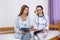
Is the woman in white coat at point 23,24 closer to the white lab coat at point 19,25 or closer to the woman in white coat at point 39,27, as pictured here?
the white lab coat at point 19,25

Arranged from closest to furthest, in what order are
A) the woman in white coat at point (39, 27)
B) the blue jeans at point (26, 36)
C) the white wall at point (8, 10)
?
1. the blue jeans at point (26, 36)
2. the woman in white coat at point (39, 27)
3. the white wall at point (8, 10)

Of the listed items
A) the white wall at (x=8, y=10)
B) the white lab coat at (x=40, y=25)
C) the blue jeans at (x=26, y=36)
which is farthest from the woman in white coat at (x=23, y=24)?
the white wall at (x=8, y=10)

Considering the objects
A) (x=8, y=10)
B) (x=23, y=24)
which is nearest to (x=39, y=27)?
(x=23, y=24)

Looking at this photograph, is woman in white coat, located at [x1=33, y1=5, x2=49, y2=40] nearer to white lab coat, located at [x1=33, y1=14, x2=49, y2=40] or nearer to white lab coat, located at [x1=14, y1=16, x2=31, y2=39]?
white lab coat, located at [x1=33, y1=14, x2=49, y2=40]

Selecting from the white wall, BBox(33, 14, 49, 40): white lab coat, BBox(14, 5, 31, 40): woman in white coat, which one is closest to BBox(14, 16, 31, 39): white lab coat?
BBox(14, 5, 31, 40): woman in white coat

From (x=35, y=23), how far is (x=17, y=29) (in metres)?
0.32

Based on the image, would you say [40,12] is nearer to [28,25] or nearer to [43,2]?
[28,25]

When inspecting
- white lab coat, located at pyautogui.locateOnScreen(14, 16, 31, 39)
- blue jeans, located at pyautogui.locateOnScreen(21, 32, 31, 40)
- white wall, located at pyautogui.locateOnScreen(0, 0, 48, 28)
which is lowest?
blue jeans, located at pyautogui.locateOnScreen(21, 32, 31, 40)

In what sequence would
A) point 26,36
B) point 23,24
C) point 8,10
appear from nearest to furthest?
1. point 26,36
2. point 23,24
3. point 8,10

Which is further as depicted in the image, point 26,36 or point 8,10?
point 8,10

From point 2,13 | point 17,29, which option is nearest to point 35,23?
point 17,29

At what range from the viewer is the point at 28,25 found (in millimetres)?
2254

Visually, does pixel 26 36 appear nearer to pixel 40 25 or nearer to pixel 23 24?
pixel 23 24

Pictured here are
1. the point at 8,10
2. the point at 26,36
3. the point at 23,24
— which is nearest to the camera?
the point at 26,36
